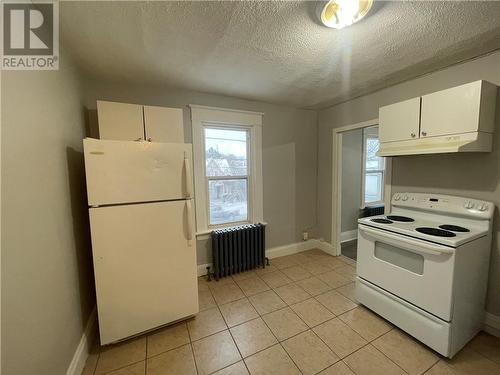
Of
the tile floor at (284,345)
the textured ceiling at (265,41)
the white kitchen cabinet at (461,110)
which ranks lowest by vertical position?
the tile floor at (284,345)

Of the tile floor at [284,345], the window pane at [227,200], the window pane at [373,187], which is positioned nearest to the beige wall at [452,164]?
the tile floor at [284,345]

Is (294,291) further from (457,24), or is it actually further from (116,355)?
(457,24)

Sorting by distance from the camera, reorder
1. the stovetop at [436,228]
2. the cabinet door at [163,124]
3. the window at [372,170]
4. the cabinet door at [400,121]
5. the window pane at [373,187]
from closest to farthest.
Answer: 1. the stovetop at [436,228]
2. the cabinet door at [400,121]
3. the cabinet door at [163,124]
4. the window at [372,170]
5. the window pane at [373,187]

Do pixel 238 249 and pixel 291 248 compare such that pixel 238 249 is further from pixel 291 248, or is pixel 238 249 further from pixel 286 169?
pixel 286 169

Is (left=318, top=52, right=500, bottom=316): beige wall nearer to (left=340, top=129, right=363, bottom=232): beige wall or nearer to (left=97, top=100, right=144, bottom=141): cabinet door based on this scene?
(left=340, top=129, right=363, bottom=232): beige wall

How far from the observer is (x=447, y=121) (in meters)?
1.69

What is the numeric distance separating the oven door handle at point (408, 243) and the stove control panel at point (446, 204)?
644 mm

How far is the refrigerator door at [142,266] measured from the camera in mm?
1561

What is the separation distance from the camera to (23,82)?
1.05 meters

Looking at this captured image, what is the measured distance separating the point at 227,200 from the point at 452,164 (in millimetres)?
2452

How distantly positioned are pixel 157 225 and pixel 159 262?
314 millimetres

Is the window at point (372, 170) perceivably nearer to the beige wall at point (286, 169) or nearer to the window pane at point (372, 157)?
the window pane at point (372, 157)

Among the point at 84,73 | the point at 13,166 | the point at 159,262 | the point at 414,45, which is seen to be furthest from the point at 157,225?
the point at 414,45

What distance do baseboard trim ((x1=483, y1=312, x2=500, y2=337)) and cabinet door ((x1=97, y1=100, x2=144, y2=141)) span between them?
11.4 ft
